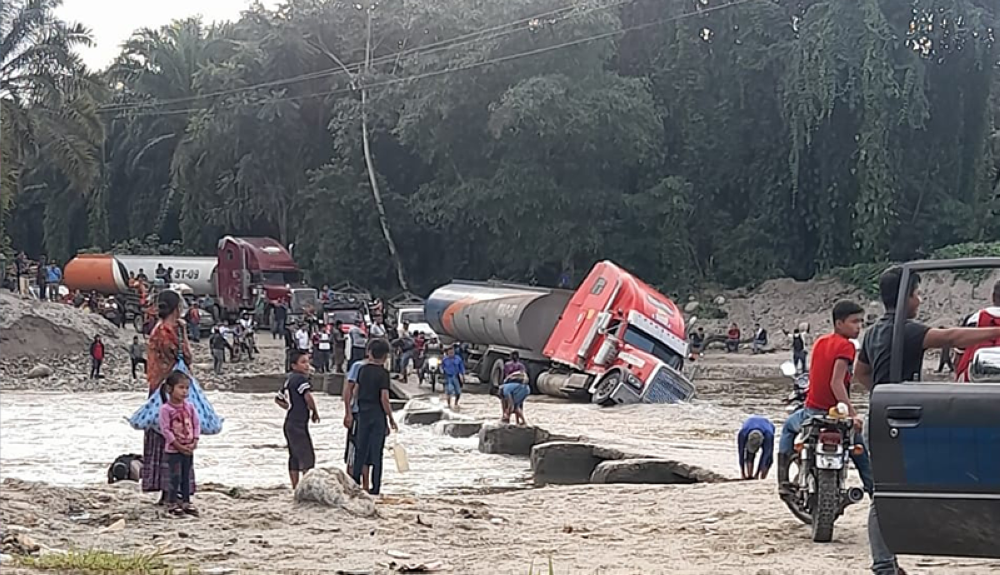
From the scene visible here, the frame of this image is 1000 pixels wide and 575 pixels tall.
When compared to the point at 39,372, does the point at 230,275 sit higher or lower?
higher

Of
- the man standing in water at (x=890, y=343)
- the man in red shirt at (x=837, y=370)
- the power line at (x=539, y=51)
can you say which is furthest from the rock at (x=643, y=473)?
the power line at (x=539, y=51)

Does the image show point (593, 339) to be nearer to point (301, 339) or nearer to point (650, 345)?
A: point (650, 345)

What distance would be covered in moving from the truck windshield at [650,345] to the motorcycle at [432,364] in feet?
13.7

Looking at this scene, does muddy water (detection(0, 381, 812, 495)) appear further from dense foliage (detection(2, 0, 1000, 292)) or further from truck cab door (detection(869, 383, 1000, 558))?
dense foliage (detection(2, 0, 1000, 292))

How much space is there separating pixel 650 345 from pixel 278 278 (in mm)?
22171

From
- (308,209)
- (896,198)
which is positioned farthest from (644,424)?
(308,209)

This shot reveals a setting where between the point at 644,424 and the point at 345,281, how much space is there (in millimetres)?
31612

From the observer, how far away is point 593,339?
27.1m

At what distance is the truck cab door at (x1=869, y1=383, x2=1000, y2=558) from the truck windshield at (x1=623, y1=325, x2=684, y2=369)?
21.2m

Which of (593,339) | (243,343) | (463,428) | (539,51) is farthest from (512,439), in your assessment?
(539,51)

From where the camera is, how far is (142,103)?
6600cm

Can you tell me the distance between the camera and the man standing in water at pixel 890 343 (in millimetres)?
6164

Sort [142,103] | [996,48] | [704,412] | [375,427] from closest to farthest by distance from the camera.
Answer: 1. [375,427]
2. [704,412]
3. [996,48]
4. [142,103]

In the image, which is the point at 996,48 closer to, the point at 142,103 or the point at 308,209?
the point at 308,209
